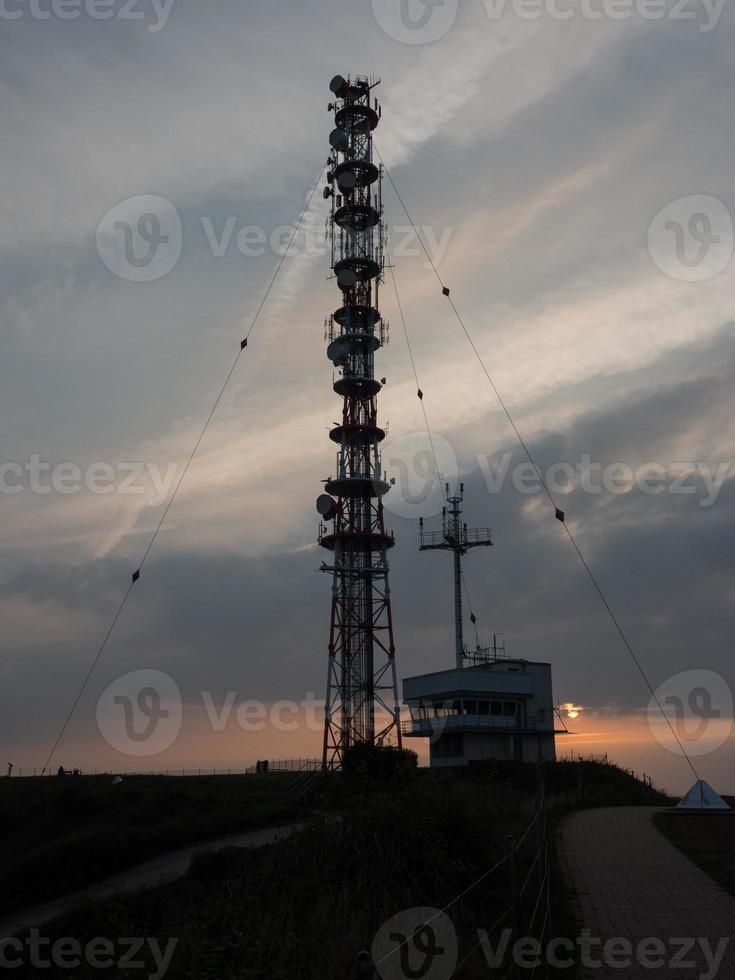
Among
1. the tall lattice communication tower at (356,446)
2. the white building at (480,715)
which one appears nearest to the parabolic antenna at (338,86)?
the tall lattice communication tower at (356,446)

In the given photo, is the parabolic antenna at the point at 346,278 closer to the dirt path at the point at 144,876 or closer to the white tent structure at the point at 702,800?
the dirt path at the point at 144,876

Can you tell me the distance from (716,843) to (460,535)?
43.6 meters

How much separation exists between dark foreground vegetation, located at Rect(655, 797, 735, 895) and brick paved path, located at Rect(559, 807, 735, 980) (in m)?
0.34

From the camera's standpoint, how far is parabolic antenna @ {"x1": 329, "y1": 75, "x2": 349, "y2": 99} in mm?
54062

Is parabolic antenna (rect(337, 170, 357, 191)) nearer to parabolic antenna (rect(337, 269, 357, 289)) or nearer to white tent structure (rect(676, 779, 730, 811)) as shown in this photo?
parabolic antenna (rect(337, 269, 357, 289))

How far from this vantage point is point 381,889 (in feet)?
44.6

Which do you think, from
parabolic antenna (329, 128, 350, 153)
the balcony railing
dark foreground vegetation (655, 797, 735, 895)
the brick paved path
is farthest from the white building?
parabolic antenna (329, 128, 350, 153)

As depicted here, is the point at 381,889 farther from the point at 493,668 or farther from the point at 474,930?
the point at 493,668

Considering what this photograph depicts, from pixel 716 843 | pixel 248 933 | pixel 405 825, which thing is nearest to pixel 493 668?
pixel 716 843

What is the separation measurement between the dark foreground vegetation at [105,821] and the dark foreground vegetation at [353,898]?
48.2 feet

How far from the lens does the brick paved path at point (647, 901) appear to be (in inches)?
458

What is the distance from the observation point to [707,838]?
24953mm

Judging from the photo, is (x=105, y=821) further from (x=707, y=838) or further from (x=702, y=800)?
(x=707, y=838)

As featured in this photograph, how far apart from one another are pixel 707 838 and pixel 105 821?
1338 inches
